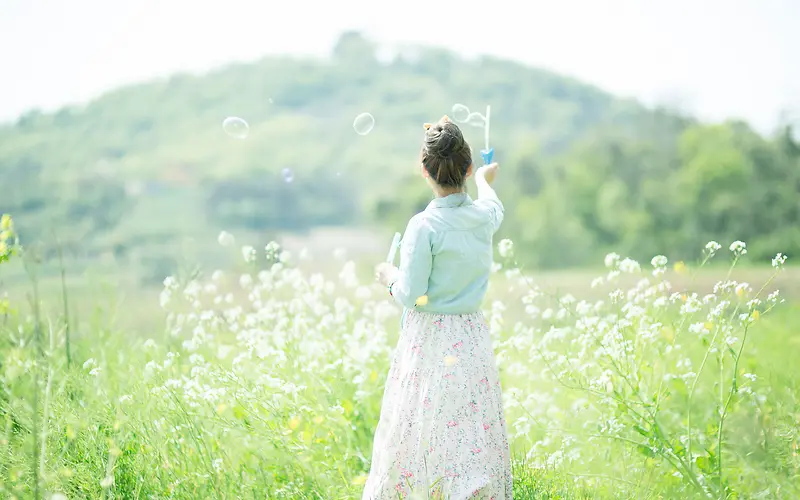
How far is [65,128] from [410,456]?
84.7ft

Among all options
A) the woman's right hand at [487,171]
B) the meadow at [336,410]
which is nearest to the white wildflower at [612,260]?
the meadow at [336,410]

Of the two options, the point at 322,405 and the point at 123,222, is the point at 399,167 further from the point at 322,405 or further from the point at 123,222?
the point at 322,405

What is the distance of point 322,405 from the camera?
410 cm

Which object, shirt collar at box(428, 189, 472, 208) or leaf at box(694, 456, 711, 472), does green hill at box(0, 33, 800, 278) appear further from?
shirt collar at box(428, 189, 472, 208)

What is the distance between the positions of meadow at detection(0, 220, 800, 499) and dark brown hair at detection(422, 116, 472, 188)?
2.98ft

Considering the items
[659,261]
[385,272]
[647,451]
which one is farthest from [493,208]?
[647,451]

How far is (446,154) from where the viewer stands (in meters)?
3.02

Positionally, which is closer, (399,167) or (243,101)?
(399,167)

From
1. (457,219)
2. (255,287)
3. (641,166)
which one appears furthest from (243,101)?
(457,219)

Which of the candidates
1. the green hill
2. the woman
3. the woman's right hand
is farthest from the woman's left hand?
the green hill

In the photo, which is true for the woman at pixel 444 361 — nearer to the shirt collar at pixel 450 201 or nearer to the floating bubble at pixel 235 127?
the shirt collar at pixel 450 201

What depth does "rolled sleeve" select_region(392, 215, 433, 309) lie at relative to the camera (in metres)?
3.02

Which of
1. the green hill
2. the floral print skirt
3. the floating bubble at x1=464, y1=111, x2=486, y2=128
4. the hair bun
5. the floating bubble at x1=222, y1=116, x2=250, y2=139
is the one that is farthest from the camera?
the green hill

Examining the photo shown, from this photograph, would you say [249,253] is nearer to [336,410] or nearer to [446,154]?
[336,410]
